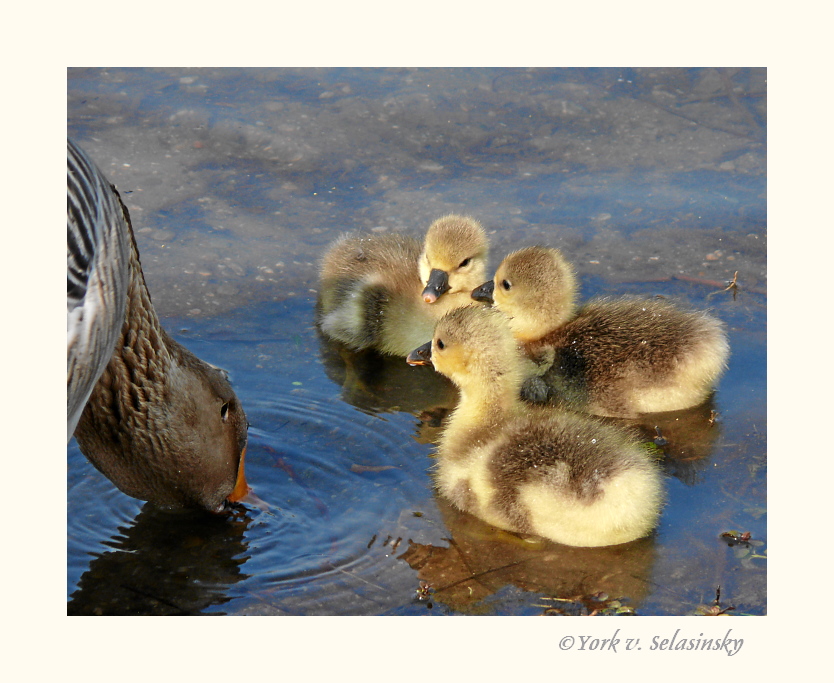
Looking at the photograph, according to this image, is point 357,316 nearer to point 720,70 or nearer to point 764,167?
point 764,167

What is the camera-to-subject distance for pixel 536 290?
16.0ft

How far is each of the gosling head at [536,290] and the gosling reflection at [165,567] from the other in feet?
5.82

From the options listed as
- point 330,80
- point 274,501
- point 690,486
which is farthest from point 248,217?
point 690,486

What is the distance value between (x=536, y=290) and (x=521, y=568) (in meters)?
1.64

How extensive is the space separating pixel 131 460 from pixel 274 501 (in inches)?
23.5

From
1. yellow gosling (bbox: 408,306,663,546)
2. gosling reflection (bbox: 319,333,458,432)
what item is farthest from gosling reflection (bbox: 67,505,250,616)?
gosling reflection (bbox: 319,333,458,432)

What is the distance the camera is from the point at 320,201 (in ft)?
20.6

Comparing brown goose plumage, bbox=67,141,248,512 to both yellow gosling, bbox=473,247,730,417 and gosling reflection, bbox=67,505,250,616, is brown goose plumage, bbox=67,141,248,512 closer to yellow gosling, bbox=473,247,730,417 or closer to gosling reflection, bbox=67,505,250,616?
gosling reflection, bbox=67,505,250,616

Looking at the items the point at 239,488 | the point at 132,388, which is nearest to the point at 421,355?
the point at 239,488

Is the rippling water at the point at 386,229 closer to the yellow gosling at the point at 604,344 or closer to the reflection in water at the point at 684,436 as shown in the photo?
the reflection in water at the point at 684,436

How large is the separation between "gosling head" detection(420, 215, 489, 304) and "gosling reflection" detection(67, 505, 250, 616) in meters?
1.75

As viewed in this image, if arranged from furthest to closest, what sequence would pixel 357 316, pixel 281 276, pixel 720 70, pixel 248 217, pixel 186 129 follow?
pixel 720 70
pixel 186 129
pixel 248 217
pixel 281 276
pixel 357 316

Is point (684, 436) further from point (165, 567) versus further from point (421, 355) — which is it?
point (165, 567)

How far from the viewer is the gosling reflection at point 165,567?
11.4 feet
